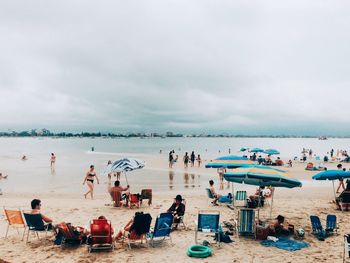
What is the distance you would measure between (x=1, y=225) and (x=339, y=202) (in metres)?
12.2

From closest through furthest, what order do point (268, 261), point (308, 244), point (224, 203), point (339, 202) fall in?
point (268, 261) → point (308, 244) → point (339, 202) → point (224, 203)

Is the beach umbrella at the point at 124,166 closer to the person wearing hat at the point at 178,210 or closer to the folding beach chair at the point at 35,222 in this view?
the person wearing hat at the point at 178,210

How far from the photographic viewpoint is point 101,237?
26.2ft

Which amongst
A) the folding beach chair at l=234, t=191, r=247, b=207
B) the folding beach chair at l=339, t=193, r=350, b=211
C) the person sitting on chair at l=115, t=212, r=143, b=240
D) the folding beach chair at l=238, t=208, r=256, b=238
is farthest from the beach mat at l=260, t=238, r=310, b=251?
the folding beach chair at l=339, t=193, r=350, b=211

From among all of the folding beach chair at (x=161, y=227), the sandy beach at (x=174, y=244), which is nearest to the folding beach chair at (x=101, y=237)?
the sandy beach at (x=174, y=244)

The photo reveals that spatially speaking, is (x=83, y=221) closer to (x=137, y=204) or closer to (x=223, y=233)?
(x=137, y=204)

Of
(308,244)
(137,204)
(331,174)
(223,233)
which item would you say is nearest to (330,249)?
(308,244)

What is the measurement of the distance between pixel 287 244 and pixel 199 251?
2.43m

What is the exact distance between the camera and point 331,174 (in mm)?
11609

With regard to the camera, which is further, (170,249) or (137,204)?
(137,204)

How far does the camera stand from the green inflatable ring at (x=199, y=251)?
7.68 meters

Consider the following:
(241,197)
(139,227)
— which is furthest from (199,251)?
(241,197)

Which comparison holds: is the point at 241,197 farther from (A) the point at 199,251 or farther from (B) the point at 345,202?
(A) the point at 199,251

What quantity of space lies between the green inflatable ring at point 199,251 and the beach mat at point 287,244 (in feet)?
5.54
